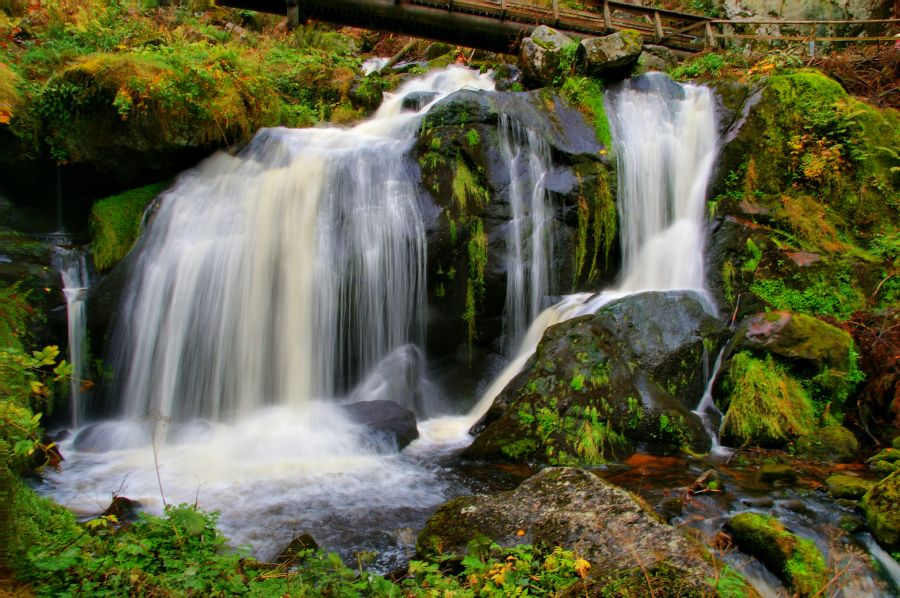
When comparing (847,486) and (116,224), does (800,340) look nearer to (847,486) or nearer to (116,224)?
(847,486)

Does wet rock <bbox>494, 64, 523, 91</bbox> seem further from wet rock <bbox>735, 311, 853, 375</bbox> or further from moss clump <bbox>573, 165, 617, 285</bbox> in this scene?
wet rock <bbox>735, 311, 853, 375</bbox>

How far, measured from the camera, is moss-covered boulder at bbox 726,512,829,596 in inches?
137

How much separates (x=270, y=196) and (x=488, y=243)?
10.8 ft

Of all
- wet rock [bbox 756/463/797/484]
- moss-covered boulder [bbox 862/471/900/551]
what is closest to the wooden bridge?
wet rock [bbox 756/463/797/484]

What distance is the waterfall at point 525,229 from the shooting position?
7.99m

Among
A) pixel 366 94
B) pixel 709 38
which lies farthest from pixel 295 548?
pixel 709 38

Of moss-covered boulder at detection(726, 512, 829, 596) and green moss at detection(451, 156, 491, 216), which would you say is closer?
moss-covered boulder at detection(726, 512, 829, 596)

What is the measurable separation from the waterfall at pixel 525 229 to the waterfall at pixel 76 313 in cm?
554

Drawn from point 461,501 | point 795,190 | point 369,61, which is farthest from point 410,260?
point 369,61

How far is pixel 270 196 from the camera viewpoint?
8344mm

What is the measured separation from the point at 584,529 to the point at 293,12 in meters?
11.7

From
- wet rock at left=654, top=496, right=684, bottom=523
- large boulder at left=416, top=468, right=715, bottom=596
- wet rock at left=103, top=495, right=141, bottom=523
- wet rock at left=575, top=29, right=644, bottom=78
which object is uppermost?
wet rock at left=575, top=29, right=644, bottom=78

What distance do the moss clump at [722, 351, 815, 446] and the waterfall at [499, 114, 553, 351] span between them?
9.01 feet

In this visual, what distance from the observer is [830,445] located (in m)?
5.77
